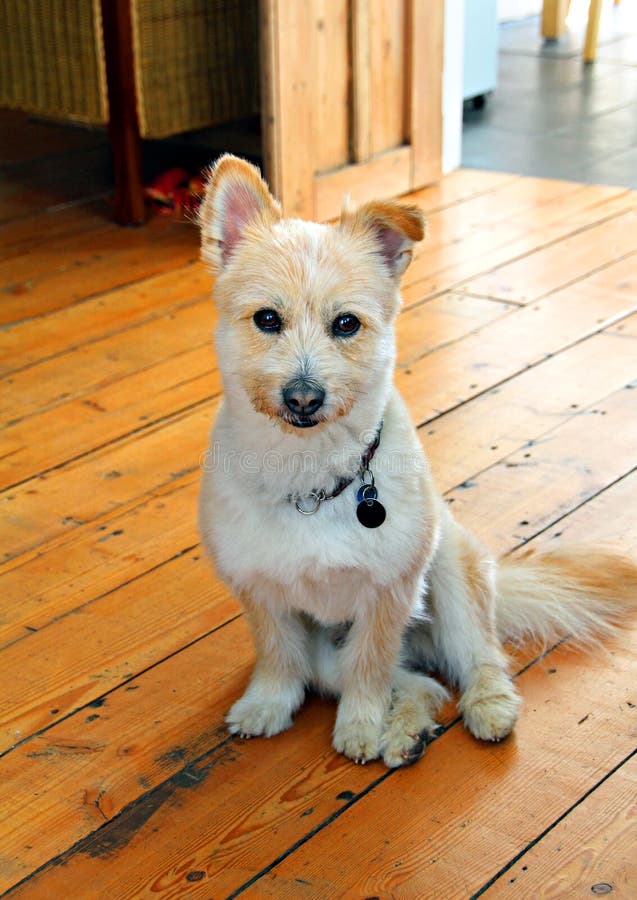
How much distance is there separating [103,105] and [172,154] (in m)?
0.83

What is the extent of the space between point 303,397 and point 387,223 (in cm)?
29

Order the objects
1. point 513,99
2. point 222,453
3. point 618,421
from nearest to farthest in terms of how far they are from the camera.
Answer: point 222,453, point 618,421, point 513,99

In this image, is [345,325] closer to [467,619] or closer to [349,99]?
[467,619]

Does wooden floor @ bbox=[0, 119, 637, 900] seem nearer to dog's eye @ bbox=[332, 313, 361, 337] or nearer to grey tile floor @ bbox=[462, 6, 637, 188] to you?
dog's eye @ bbox=[332, 313, 361, 337]

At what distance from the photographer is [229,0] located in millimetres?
4074

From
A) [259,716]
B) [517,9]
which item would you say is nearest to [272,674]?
[259,716]

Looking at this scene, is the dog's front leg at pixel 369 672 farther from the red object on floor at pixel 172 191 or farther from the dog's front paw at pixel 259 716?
the red object on floor at pixel 172 191

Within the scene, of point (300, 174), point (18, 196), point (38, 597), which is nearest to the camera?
point (38, 597)

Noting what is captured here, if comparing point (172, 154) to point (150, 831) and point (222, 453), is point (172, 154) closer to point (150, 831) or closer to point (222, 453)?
point (222, 453)

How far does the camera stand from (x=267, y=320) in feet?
4.99

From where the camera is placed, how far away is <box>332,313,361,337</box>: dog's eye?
1.51m

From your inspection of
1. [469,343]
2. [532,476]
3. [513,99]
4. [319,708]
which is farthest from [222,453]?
[513,99]

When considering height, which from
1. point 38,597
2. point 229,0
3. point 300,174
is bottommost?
point 38,597

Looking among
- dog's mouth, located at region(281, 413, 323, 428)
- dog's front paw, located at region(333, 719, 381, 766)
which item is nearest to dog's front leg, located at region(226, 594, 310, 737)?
dog's front paw, located at region(333, 719, 381, 766)
